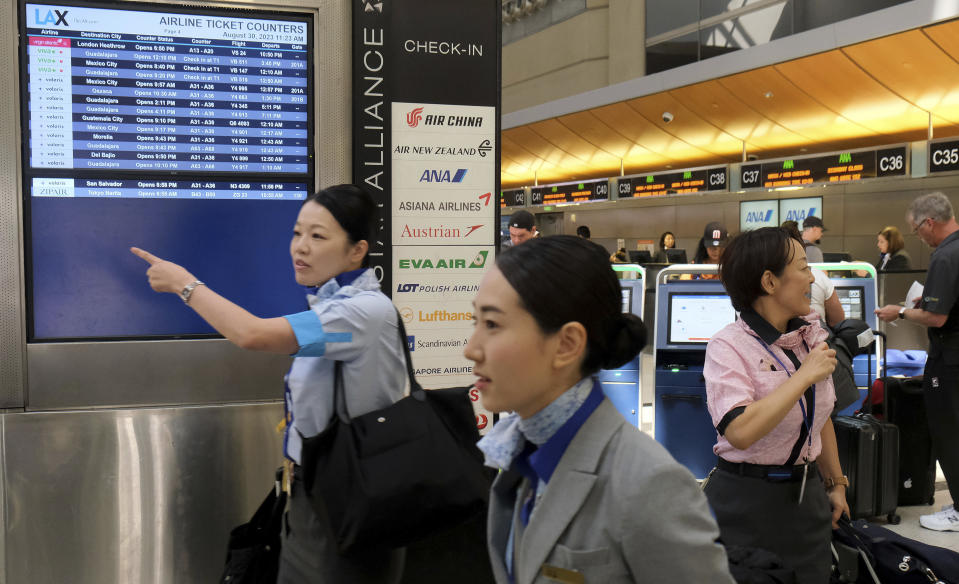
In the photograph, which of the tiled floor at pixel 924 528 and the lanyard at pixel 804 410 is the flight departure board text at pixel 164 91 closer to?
the lanyard at pixel 804 410

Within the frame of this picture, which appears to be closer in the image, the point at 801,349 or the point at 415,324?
the point at 801,349

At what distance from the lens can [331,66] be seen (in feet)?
10.4

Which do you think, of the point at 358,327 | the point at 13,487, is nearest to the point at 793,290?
the point at 358,327

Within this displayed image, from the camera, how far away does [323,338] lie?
6.23 ft

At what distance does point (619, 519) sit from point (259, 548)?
1.38 metres

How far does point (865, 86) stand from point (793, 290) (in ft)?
28.6

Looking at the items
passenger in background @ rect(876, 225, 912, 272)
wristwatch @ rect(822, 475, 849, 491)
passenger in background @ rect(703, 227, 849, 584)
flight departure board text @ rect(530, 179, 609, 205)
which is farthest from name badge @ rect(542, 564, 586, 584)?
flight departure board text @ rect(530, 179, 609, 205)

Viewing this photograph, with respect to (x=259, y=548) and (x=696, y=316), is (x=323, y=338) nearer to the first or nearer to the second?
(x=259, y=548)

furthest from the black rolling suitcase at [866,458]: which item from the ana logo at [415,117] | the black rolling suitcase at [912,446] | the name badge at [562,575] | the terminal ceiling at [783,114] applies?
the terminal ceiling at [783,114]

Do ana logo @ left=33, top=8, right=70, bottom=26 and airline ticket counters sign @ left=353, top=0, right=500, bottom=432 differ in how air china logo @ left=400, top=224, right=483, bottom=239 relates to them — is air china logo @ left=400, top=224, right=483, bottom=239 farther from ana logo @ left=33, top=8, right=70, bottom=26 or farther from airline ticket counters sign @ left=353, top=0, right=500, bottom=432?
ana logo @ left=33, top=8, right=70, bottom=26

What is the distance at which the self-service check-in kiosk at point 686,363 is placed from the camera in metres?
5.50

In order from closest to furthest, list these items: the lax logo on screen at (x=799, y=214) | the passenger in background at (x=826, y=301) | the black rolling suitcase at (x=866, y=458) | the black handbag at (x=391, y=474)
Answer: the black handbag at (x=391, y=474) → the black rolling suitcase at (x=866, y=458) → the passenger in background at (x=826, y=301) → the lax logo on screen at (x=799, y=214)

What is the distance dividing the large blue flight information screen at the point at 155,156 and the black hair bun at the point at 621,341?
6.96ft

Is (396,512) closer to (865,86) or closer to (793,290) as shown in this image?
(793,290)
